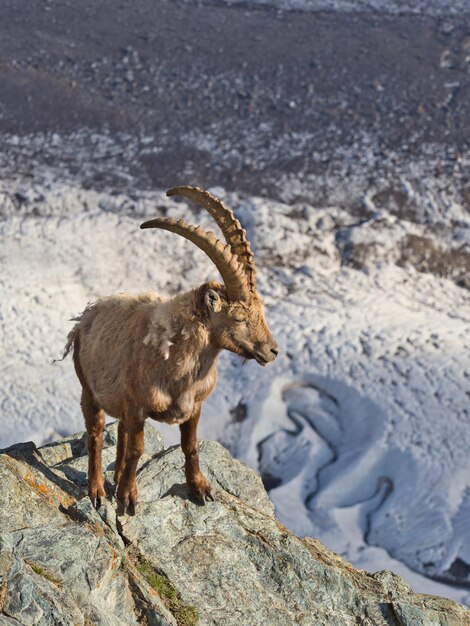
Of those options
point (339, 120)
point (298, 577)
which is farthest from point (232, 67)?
point (298, 577)

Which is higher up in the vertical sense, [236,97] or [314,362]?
[236,97]

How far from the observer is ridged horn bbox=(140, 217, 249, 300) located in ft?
27.1

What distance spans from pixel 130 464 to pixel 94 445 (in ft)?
3.14

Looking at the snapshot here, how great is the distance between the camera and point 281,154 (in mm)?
28812

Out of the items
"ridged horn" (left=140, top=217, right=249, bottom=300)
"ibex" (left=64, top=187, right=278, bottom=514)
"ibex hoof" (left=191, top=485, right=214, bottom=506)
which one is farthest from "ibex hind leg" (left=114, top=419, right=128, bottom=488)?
"ridged horn" (left=140, top=217, right=249, bottom=300)

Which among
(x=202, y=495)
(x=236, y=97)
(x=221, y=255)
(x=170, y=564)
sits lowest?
(x=170, y=564)

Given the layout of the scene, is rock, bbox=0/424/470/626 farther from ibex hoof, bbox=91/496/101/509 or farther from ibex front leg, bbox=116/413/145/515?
ibex hoof, bbox=91/496/101/509

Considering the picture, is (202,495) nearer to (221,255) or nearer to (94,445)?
(94,445)

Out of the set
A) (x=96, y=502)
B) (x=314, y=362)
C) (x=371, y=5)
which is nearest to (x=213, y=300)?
(x=96, y=502)

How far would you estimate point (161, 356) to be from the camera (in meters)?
8.86

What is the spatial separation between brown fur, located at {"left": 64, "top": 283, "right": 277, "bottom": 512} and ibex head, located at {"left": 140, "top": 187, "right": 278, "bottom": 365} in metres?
0.01

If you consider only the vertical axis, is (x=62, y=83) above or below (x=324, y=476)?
above

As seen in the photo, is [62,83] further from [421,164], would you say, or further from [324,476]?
[324,476]

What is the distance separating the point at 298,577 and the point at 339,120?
958 inches
